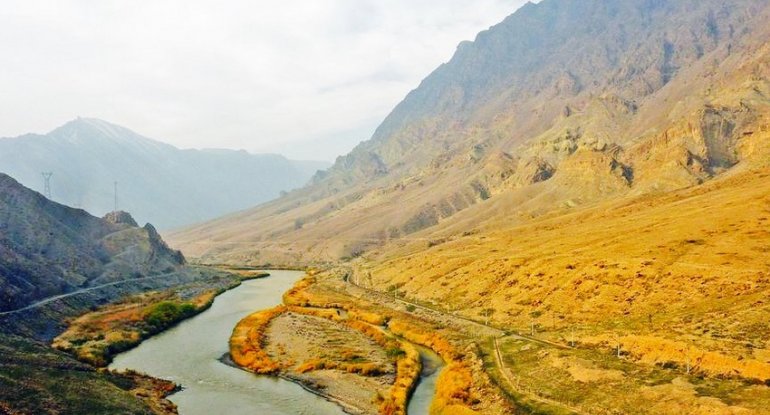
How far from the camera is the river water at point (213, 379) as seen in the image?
5903cm

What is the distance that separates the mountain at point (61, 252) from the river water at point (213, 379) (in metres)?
25.5

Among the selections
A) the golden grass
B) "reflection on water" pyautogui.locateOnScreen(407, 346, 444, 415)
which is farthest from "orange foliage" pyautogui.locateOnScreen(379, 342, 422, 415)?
the golden grass

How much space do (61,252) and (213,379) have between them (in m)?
77.6

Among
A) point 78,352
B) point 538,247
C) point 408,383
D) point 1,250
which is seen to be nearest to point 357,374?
point 408,383

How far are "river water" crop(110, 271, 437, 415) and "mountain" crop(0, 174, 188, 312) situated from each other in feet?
83.6

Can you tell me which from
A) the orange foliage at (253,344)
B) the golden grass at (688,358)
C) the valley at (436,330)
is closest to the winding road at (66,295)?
the valley at (436,330)

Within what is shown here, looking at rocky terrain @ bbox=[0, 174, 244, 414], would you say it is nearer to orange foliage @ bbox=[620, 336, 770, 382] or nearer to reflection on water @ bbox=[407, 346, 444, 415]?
reflection on water @ bbox=[407, 346, 444, 415]

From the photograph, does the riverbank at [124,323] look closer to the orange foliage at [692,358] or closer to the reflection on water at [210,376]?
the reflection on water at [210,376]

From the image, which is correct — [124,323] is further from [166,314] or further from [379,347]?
[379,347]

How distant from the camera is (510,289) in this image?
98.3m

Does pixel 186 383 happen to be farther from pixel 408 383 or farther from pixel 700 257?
pixel 700 257

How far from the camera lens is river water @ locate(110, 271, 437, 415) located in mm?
59031

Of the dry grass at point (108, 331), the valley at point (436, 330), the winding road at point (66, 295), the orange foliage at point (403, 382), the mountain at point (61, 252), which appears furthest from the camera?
the mountain at point (61, 252)

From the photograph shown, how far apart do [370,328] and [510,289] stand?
2519 centimetres
